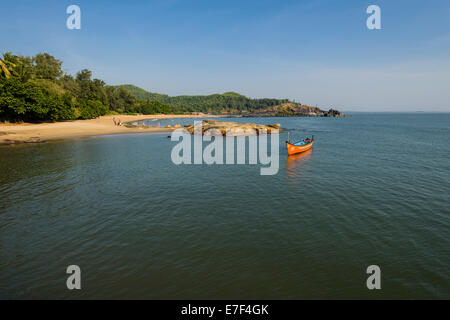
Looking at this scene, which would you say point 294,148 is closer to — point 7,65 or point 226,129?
point 226,129

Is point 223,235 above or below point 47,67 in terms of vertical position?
below

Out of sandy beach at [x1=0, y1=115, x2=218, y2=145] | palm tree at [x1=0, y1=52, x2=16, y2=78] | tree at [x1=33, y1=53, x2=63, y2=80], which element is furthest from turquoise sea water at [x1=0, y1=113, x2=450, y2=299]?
tree at [x1=33, y1=53, x2=63, y2=80]

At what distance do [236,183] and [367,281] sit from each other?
1452 cm

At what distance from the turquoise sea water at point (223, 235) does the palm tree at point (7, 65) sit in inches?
2398

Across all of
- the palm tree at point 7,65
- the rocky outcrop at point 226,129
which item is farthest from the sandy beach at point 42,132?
the rocky outcrop at point 226,129

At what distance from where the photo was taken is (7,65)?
72125 mm

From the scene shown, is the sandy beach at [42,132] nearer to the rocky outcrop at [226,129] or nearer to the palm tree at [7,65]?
the palm tree at [7,65]

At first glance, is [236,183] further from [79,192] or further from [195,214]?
[79,192]

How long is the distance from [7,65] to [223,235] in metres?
101

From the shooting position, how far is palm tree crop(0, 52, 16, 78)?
6259 centimetres

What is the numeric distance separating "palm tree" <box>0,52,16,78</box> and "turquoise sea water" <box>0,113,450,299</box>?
60902 millimetres

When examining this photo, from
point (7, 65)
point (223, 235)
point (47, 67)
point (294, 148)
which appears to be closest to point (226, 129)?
point (294, 148)

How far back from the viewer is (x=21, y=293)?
8.77 m
